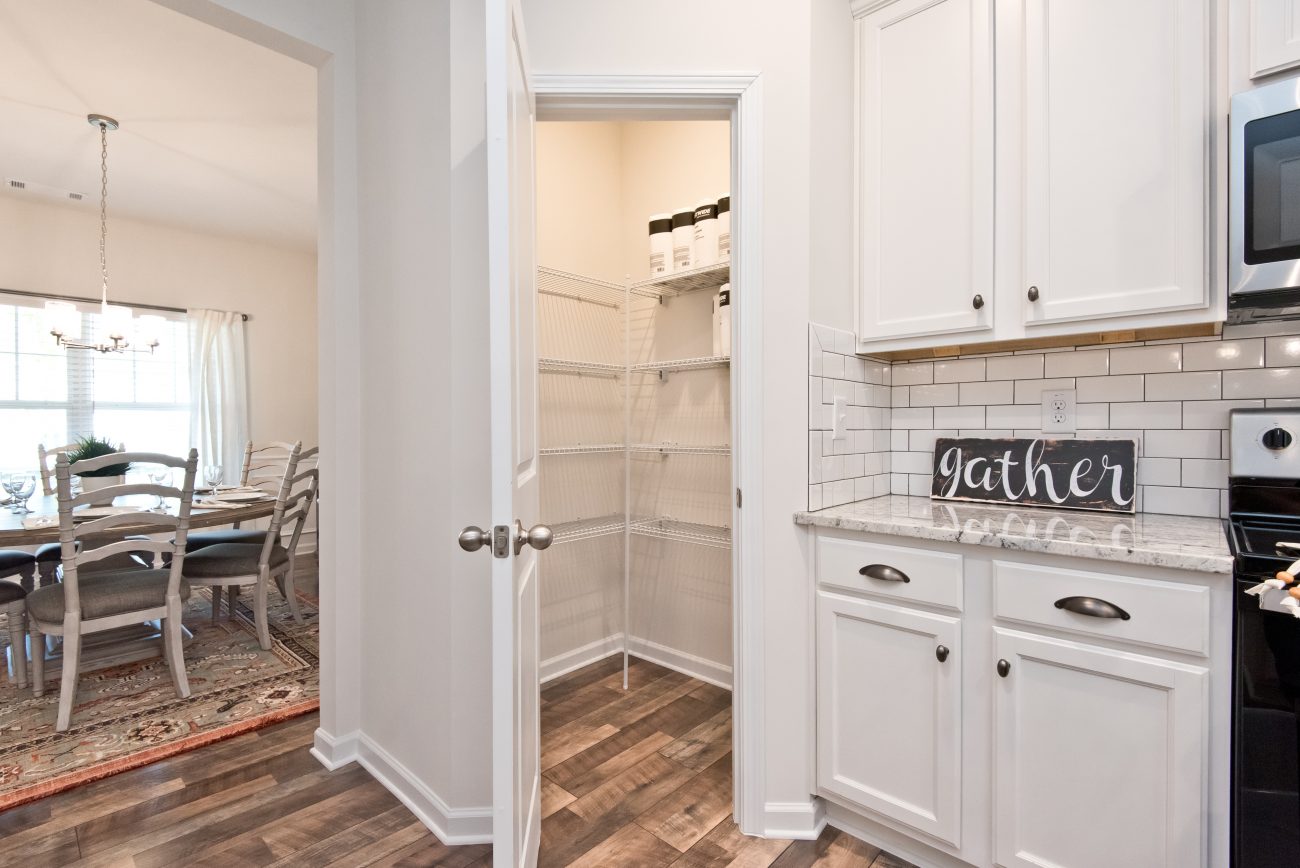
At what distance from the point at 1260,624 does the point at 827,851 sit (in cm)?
114

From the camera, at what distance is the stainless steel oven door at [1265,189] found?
1.23 metres

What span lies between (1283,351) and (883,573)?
1123mm

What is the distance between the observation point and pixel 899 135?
184cm

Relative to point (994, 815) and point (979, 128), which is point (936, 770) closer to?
point (994, 815)

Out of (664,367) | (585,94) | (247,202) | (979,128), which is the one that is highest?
(247,202)

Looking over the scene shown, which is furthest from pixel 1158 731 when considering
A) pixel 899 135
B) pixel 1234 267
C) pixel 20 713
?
pixel 20 713

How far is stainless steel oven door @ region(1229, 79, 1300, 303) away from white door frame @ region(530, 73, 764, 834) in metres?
1.04

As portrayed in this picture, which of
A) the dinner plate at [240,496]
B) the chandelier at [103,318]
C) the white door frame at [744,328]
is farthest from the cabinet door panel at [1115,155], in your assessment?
the chandelier at [103,318]

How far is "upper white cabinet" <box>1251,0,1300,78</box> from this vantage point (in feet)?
4.21

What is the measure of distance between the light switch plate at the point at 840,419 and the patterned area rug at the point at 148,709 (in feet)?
7.63

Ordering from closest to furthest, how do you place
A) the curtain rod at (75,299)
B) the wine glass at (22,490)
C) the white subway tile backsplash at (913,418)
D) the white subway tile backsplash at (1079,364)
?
1. the white subway tile backsplash at (1079,364)
2. the white subway tile backsplash at (913,418)
3. the wine glass at (22,490)
4. the curtain rod at (75,299)

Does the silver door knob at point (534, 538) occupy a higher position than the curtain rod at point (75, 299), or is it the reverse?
the curtain rod at point (75, 299)

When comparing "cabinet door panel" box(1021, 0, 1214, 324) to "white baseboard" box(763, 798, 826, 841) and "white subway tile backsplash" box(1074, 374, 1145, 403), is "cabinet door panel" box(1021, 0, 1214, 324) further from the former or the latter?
"white baseboard" box(763, 798, 826, 841)

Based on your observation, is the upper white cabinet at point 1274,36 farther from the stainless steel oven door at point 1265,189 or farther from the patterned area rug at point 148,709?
the patterned area rug at point 148,709
